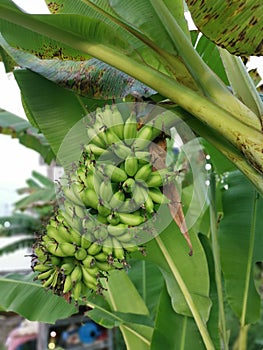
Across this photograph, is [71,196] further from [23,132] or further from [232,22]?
[23,132]

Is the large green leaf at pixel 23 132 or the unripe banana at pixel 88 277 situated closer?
the unripe banana at pixel 88 277

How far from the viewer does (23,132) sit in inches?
68.3

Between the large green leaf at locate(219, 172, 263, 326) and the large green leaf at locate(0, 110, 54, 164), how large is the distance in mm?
774

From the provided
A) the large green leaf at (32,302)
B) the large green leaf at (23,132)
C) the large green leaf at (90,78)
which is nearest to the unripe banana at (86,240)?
the large green leaf at (90,78)

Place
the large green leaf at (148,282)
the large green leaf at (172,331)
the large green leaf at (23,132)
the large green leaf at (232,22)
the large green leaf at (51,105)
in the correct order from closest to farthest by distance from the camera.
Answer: the large green leaf at (232,22) < the large green leaf at (51,105) < the large green leaf at (172,331) < the large green leaf at (148,282) < the large green leaf at (23,132)

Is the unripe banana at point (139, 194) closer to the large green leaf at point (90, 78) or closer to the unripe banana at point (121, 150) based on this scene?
the unripe banana at point (121, 150)

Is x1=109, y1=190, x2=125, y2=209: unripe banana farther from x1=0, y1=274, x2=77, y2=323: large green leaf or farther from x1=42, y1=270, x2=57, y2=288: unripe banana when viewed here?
x1=0, y1=274, x2=77, y2=323: large green leaf

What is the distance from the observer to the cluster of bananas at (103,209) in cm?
67

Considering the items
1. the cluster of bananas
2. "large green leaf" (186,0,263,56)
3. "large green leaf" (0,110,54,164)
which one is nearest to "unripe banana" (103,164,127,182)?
the cluster of bananas

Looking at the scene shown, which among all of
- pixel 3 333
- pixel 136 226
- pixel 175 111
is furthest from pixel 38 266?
pixel 3 333

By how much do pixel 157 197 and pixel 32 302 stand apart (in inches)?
24.9

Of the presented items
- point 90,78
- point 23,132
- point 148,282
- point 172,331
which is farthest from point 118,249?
point 23,132

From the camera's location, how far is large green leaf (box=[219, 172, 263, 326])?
1.22m

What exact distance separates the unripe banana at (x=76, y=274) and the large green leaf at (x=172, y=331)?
47cm
